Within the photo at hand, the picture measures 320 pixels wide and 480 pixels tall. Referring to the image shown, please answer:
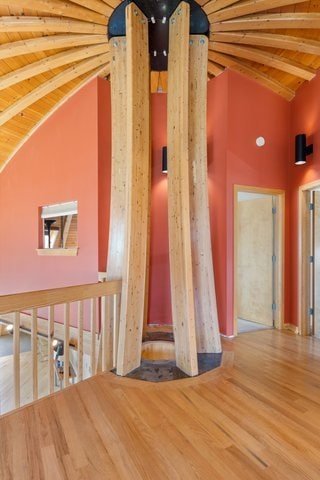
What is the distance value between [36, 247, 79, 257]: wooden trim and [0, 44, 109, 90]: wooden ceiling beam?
2392 mm

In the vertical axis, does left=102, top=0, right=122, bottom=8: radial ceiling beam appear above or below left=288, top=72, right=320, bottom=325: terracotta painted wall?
above

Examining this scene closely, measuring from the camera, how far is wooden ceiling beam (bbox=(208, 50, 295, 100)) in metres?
3.36

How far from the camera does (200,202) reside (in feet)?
9.25

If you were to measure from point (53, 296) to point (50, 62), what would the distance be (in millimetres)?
2886

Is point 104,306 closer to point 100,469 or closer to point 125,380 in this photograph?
point 125,380

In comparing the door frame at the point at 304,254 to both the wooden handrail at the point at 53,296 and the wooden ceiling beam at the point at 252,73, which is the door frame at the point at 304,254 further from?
the wooden handrail at the point at 53,296

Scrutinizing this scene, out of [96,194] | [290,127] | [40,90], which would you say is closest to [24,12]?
[40,90]

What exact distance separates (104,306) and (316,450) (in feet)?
6.12

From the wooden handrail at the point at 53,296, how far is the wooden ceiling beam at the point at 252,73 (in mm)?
3045

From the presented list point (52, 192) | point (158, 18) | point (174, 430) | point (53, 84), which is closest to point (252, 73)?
point (158, 18)

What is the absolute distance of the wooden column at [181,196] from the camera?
8.07ft

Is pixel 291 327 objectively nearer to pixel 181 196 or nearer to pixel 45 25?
pixel 181 196

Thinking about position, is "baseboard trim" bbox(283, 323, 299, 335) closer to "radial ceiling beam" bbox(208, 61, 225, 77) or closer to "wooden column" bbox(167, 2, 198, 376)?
"wooden column" bbox(167, 2, 198, 376)

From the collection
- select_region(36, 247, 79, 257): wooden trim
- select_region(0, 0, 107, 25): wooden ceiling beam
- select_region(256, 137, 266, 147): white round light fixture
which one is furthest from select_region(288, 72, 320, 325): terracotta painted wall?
select_region(36, 247, 79, 257): wooden trim
